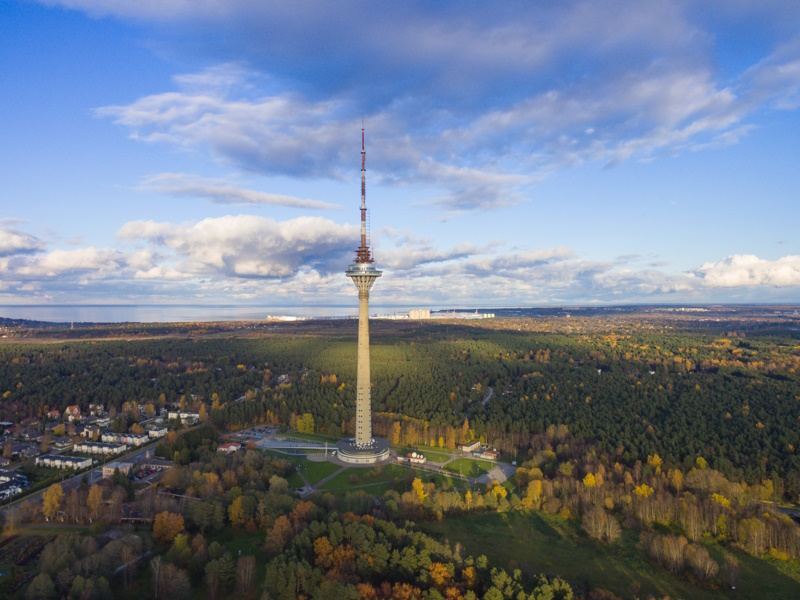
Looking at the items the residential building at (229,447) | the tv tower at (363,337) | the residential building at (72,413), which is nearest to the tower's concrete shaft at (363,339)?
the tv tower at (363,337)

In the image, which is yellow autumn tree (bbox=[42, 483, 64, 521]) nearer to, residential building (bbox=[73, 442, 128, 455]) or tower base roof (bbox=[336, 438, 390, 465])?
residential building (bbox=[73, 442, 128, 455])

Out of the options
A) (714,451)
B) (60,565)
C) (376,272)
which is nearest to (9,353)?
(376,272)

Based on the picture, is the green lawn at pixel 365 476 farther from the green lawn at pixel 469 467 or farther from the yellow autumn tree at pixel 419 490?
the yellow autumn tree at pixel 419 490

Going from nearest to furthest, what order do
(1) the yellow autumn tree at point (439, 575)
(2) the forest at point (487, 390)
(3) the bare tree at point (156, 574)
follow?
(1) the yellow autumn tree at point (439, 575)
(3) the bare tree at point (156, 574)
(2) the forest at point (487, 390)

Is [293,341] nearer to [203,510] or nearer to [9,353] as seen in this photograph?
[9,353]

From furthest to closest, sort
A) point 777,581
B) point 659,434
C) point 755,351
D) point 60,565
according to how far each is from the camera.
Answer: point 755,351 < point 659,434 < point 777,581 < point 60,565
